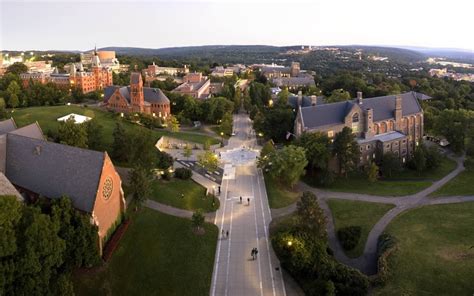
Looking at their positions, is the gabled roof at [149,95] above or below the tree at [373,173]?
above

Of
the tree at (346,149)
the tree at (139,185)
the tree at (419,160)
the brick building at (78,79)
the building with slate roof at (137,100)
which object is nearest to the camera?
the tree at (139,185)

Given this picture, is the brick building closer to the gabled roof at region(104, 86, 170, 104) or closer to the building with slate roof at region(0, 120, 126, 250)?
the gabled roof at region(104, 86, 170, 104)

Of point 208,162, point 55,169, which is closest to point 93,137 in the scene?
point 208,162

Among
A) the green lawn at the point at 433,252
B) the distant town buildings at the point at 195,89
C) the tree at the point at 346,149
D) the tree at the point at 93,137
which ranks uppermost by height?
the distant town buildings at the point at 195,89

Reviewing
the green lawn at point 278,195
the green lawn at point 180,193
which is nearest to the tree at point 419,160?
the green lawn at point 278,195

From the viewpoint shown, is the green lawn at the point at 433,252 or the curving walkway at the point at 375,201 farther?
the curving walkway at the point at 375,201

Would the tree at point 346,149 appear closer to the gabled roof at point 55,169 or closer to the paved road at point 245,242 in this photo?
the paved road at point 245,242

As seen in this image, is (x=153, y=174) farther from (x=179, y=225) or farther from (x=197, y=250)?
(x=197, y=250)

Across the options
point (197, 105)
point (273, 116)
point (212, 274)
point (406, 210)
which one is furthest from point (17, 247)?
point (197, 105)
